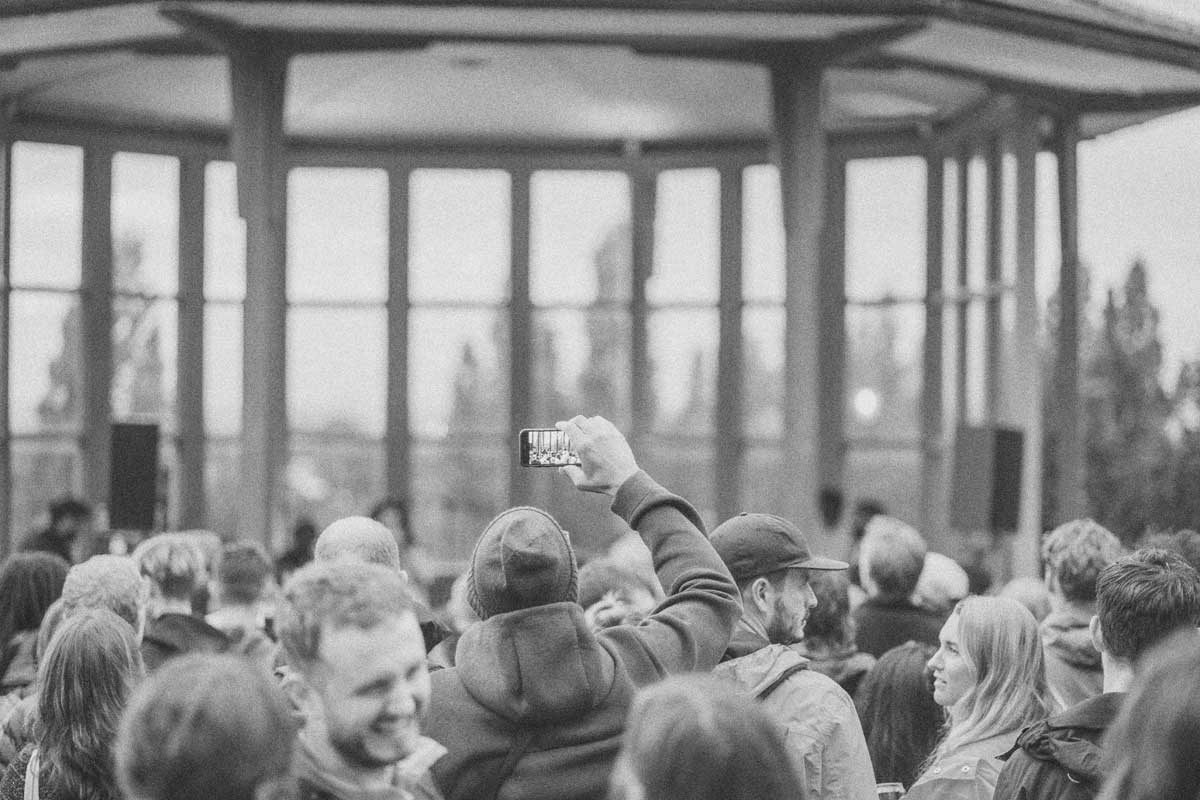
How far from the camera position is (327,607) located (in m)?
2.43

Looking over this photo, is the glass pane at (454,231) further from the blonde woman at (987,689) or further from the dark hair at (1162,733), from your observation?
the dark hair at (1162,733)

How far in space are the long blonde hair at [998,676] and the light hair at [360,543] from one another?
145cm

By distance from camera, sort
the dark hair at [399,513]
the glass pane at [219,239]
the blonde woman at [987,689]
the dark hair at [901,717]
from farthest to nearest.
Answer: the glass pane at [219,239] → the dark hair at [399,513] → the dark hair at [901,717] → the blonde woman at [987,689]

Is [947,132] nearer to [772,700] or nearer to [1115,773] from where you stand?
[772,700]

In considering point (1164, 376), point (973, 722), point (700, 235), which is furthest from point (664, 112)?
point (973, 722)

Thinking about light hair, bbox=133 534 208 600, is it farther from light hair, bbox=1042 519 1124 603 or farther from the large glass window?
the large glass window

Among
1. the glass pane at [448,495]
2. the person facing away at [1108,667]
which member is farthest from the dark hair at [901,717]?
the glass pane at [448,495]

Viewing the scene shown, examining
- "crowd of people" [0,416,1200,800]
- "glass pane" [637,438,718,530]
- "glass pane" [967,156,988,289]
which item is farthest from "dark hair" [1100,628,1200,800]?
"glass pane" [637,438,718,530]

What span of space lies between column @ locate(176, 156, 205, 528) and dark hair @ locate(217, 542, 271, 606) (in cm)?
1010

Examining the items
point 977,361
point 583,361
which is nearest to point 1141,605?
point 977,361

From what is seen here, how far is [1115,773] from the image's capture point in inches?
95.2

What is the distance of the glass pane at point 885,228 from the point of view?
15.6 metres

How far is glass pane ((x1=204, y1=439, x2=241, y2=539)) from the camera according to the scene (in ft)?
53.0

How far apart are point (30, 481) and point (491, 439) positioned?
176 inches
